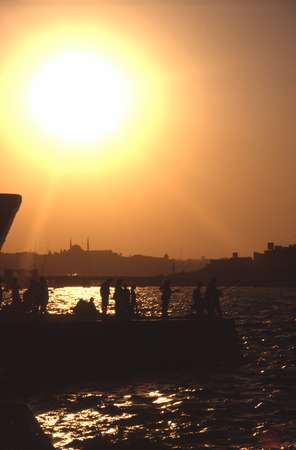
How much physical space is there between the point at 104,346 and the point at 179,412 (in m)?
6.17

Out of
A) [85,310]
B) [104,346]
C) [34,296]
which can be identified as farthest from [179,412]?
[34,296]

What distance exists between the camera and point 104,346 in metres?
23.6

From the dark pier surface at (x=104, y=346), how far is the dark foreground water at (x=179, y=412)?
1.17 m

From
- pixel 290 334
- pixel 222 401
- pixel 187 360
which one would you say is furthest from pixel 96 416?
pixel 290 334

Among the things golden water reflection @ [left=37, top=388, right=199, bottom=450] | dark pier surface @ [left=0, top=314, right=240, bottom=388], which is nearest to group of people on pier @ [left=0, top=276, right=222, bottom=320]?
dark pier surface @ [left=0, top=314, right=240, bottom=388]

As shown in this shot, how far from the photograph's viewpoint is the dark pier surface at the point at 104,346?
22.4 m

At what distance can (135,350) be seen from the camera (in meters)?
24.2

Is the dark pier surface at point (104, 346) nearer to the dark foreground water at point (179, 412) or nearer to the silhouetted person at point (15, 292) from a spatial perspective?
the dark foreground water at point (179, 412)

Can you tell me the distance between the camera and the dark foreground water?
48.9 feet

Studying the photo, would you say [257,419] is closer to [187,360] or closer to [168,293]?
[187,360]

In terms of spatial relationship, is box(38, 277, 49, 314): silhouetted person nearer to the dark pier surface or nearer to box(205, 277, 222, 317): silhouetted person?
the dark pier surface

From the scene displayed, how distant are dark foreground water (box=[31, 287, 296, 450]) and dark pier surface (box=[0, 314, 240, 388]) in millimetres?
1174

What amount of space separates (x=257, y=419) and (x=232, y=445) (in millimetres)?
2827

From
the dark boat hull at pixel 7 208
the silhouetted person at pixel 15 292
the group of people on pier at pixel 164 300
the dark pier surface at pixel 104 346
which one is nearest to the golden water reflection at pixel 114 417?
the dark pier surface at pixel 104 346
